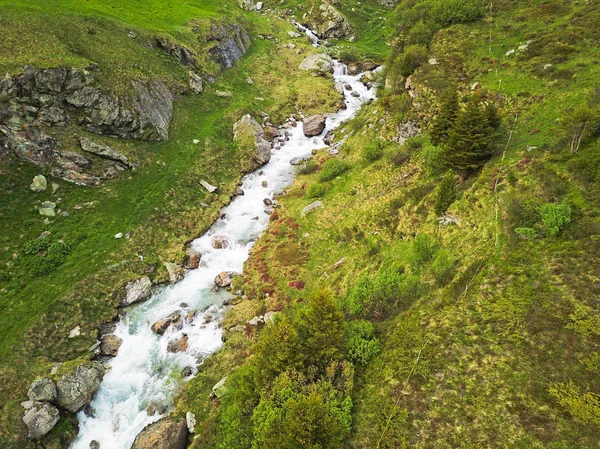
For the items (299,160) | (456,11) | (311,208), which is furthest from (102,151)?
(456,11)

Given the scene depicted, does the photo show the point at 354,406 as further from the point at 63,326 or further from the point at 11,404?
the point at 63,326

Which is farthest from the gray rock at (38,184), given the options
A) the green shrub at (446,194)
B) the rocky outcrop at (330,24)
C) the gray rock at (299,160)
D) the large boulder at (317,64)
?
the rocky outcrop at (330,24)

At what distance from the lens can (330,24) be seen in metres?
104

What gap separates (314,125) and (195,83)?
2347 centimetres

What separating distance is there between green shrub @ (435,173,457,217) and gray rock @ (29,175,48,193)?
4106 centimetres

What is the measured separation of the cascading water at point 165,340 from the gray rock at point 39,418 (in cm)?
187

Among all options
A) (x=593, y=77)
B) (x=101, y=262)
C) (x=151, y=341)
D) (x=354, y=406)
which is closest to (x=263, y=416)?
(x=354, y=406)

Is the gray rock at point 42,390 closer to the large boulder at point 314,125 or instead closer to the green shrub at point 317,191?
the green shrub at point 317,191

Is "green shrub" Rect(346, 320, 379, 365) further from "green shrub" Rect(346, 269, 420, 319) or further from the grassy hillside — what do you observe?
"green shrub" Rect(346, 269, 420, 319)

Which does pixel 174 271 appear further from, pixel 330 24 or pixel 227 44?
pixel 330 24

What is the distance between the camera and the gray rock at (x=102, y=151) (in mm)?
40188

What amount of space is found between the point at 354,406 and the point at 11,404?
2438 cm

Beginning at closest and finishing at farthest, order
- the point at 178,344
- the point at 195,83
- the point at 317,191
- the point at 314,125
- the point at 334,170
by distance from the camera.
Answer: the point at 178,344
the point at 317,191
the point at 334,170
the point at 314,125
the point at 195,83

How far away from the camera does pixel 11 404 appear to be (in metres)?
23.1
